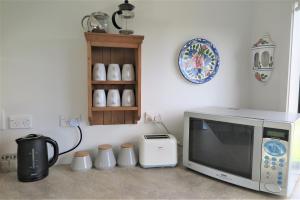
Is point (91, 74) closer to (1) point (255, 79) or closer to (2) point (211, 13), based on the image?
(2) point (211, 13)

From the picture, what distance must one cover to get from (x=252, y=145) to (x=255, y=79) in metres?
0.73

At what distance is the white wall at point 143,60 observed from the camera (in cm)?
135

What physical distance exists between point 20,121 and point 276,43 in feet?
5.75

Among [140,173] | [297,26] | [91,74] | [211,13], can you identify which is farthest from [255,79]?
[91,74]

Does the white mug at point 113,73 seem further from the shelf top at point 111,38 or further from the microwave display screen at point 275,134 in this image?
the microwave display screen at point 275,134

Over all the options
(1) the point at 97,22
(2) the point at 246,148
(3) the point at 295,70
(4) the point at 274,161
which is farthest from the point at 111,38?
(3) the point at 295,70

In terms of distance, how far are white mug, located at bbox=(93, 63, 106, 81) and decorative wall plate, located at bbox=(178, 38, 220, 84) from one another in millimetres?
545

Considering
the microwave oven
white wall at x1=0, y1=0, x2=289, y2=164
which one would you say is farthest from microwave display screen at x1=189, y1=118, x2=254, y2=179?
white wall at x1=0, y1=0, x2=289, y2=164

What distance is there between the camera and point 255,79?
164 centimetres

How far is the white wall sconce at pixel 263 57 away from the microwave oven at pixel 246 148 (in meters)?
0.46

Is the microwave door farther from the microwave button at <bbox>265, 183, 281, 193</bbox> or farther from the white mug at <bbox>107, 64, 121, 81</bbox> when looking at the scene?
the white mug at <bbox>107, 64, 121, 81</bbox>

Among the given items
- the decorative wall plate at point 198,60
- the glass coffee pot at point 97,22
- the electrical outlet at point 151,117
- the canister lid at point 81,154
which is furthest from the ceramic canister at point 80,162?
the decorative wall plate at point 198,60

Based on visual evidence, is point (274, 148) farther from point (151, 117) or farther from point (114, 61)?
point (114, 61)

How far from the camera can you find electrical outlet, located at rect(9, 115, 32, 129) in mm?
1349
